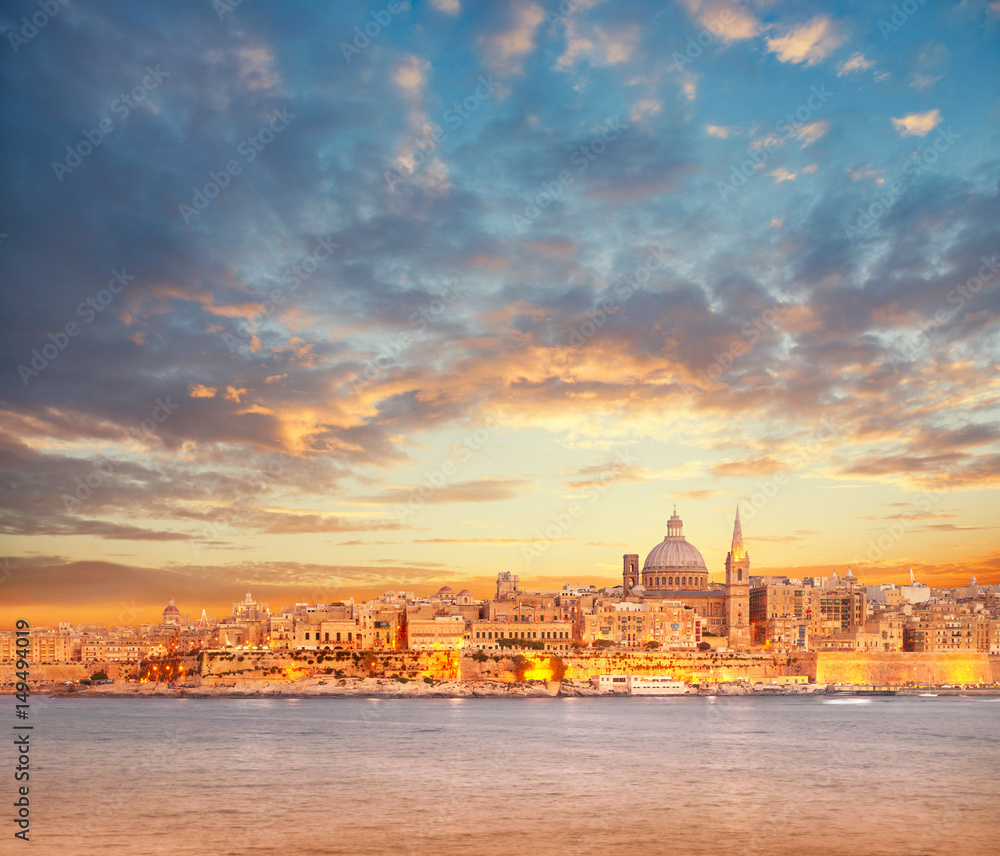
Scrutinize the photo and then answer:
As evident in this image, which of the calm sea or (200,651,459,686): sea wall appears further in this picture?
(200,651,459,686): sea wall

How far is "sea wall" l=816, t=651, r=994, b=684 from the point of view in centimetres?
8469

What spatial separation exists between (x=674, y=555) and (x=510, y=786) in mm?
75369

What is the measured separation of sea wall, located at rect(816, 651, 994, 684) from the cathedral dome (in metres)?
19.1

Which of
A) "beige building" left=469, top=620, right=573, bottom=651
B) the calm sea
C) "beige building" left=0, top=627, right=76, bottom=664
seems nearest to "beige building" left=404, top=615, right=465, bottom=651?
"beige building" left=469, top=620, right=573, bottom=651

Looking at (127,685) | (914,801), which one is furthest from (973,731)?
(127,685)

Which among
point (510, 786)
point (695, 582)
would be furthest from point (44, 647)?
point (510, 786)

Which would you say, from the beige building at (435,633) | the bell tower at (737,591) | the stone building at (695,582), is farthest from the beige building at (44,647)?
the bell tower at (737,591)

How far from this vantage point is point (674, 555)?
102 m

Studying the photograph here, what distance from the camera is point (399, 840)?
69.0ft

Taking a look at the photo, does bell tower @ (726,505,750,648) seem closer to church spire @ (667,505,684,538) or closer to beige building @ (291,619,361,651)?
church spire @ (667,505,684,538)

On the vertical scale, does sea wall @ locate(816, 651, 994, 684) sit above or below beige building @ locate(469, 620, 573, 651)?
below

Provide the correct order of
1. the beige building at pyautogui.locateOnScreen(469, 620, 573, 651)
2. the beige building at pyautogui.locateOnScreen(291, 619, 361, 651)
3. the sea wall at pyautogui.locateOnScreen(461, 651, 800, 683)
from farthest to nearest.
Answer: the beige building at pyautogui.locateOnScreen(469, 620, 573, 651) → the beige building at pyautogui.locateOnScreen(291, 619, 361, 651) → the sea wall at pyautogui.locateOnScreen(461, 651, 800, 683)

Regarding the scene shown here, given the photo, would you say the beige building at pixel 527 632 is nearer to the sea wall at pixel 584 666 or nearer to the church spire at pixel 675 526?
the sea wall at pixel 584 666

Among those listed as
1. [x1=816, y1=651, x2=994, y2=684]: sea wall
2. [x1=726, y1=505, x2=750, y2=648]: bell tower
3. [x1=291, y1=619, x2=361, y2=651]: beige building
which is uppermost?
[x1=726, y1=505, x2=750, y2=648]: bell tower
